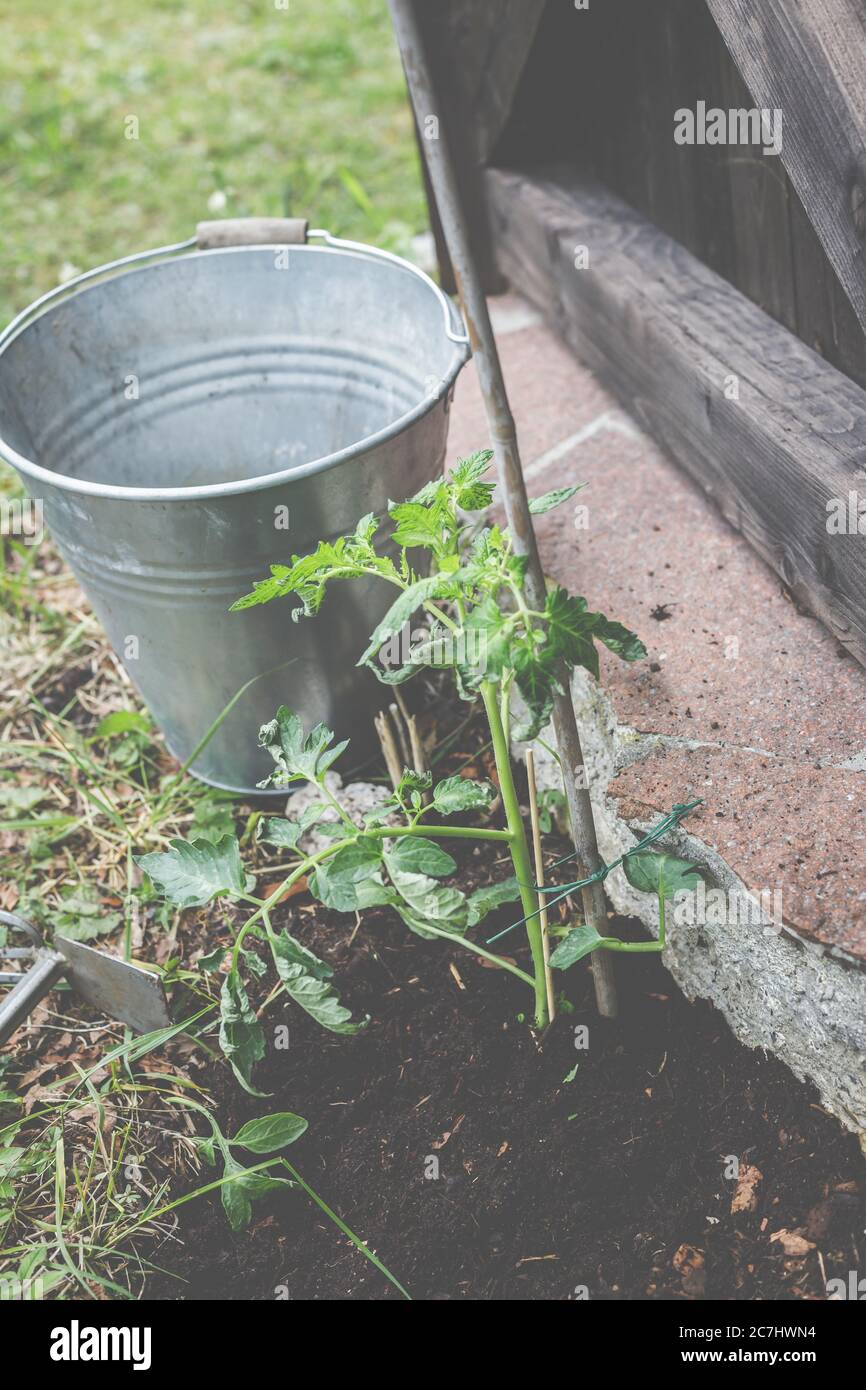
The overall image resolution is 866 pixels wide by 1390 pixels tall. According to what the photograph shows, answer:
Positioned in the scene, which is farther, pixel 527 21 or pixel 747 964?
pixel 527 21

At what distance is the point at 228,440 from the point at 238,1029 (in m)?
1.39

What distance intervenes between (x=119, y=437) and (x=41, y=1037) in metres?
1.18

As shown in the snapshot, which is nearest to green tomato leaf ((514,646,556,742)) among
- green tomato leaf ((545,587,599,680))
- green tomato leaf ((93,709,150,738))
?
green tomato leaf ((545,587,599,680))

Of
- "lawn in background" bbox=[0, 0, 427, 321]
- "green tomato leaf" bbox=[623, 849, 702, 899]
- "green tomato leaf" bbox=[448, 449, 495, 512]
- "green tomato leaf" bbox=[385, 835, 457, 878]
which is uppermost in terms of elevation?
"lawn in background" bbox=[0, 0, 427, 321]

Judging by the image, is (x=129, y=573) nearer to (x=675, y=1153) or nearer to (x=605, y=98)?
(x=675, y=1153)

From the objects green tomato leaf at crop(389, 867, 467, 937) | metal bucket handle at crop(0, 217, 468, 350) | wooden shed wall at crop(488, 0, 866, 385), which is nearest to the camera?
green tomato leaf at crop(389, 867, 467, 937)

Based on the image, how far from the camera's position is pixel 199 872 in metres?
1.59

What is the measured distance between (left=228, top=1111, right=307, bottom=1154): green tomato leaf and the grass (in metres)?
0.16

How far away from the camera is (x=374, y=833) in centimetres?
148

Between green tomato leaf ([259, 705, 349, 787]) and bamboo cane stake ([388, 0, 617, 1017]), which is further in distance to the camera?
green tomato leaf ([259, 705, 349, 787])

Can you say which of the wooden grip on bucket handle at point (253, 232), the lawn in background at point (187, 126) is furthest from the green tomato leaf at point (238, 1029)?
the lawn in background at point (187, 126)

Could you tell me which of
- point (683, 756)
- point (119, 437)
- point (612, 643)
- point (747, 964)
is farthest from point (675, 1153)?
point (119, 437)

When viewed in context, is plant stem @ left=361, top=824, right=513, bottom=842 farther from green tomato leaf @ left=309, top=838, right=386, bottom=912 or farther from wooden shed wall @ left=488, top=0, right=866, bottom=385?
wooden shed wall @ left=488, top=0, right=866, bottom=385

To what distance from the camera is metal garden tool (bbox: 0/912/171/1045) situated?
1.81m
